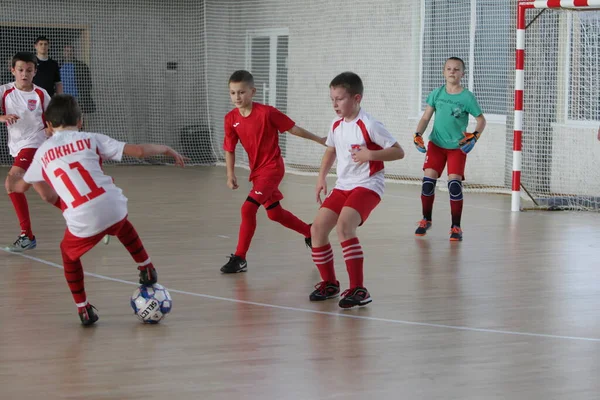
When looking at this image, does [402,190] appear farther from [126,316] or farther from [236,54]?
[126,316]

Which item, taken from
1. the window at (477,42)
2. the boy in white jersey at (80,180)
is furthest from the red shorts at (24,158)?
the window at (477,42)

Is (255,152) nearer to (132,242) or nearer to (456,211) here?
(132,242)

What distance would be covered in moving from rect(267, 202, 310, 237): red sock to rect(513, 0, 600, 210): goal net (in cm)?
440

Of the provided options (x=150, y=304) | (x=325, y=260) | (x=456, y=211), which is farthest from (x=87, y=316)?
(x=456, y=211)

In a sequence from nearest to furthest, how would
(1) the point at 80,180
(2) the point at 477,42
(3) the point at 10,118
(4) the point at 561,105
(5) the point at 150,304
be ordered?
(1) the point at 80,180, (5) the point at 150,304, (3) the point at 10,118, (4) the point at 561,105, (2) the point at 477,42

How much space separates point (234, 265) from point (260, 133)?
866mm

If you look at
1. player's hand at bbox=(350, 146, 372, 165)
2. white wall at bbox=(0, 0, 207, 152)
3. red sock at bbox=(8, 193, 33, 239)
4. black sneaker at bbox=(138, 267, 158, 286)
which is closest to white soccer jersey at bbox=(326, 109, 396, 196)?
player's hand at bbox=(350, 146, 372, 165)

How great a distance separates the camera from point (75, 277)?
4605 millimetres


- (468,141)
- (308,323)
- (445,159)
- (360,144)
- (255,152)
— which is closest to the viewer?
(308,323)

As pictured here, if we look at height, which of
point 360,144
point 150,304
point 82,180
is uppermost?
point 360,144

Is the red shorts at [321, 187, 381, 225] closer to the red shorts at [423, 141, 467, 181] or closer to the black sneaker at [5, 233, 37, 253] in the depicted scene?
the red shorts at [423, 141, 467, 181]

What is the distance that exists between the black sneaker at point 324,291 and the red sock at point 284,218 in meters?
1.11

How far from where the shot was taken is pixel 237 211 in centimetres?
934

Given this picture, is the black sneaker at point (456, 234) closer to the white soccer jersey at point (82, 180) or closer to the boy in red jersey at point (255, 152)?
the boy in red jersey at point (255, 152)
